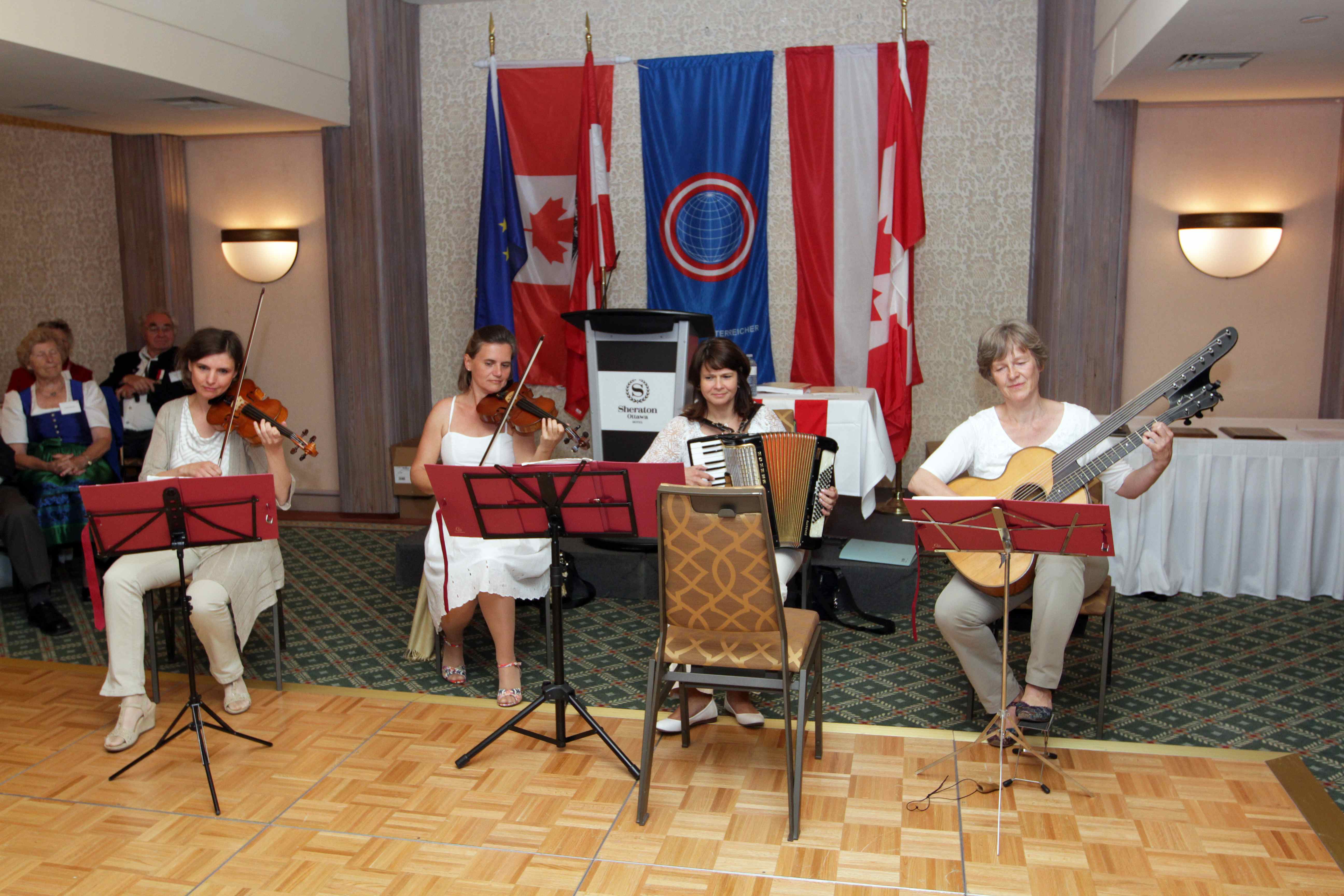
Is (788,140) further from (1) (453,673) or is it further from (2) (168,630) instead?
(2) (168,630)

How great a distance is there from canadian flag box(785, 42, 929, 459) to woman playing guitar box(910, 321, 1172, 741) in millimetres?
2123

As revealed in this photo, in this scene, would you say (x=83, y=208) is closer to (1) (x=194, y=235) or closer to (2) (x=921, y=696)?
(1) (x=194, y=235)

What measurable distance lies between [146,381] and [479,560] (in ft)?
9.80

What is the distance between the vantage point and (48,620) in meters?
4.24

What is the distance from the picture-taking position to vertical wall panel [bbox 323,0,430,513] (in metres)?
5.83

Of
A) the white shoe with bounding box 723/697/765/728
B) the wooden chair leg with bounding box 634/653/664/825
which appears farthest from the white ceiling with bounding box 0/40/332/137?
the white shoe with bounding box 723/697/765/728

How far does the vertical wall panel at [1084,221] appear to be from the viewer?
16.1ft

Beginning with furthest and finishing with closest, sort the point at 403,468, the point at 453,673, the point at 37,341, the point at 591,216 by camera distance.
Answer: the point at 403,468, the point at 591,216, the point at 37,341, the point at 453,673

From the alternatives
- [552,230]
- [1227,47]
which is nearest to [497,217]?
[552,230]

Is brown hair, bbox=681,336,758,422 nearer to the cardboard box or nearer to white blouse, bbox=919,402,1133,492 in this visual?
white blouse, bbox=919,402,1133,492

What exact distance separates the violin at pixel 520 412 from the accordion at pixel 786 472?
1.71 ft

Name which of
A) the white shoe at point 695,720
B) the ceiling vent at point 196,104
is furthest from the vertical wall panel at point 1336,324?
the ceiling vent at point 196,104

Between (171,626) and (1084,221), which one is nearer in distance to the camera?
(171,626)

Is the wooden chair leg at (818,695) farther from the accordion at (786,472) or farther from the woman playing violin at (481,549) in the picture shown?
the woman playing violin at (481,549)
